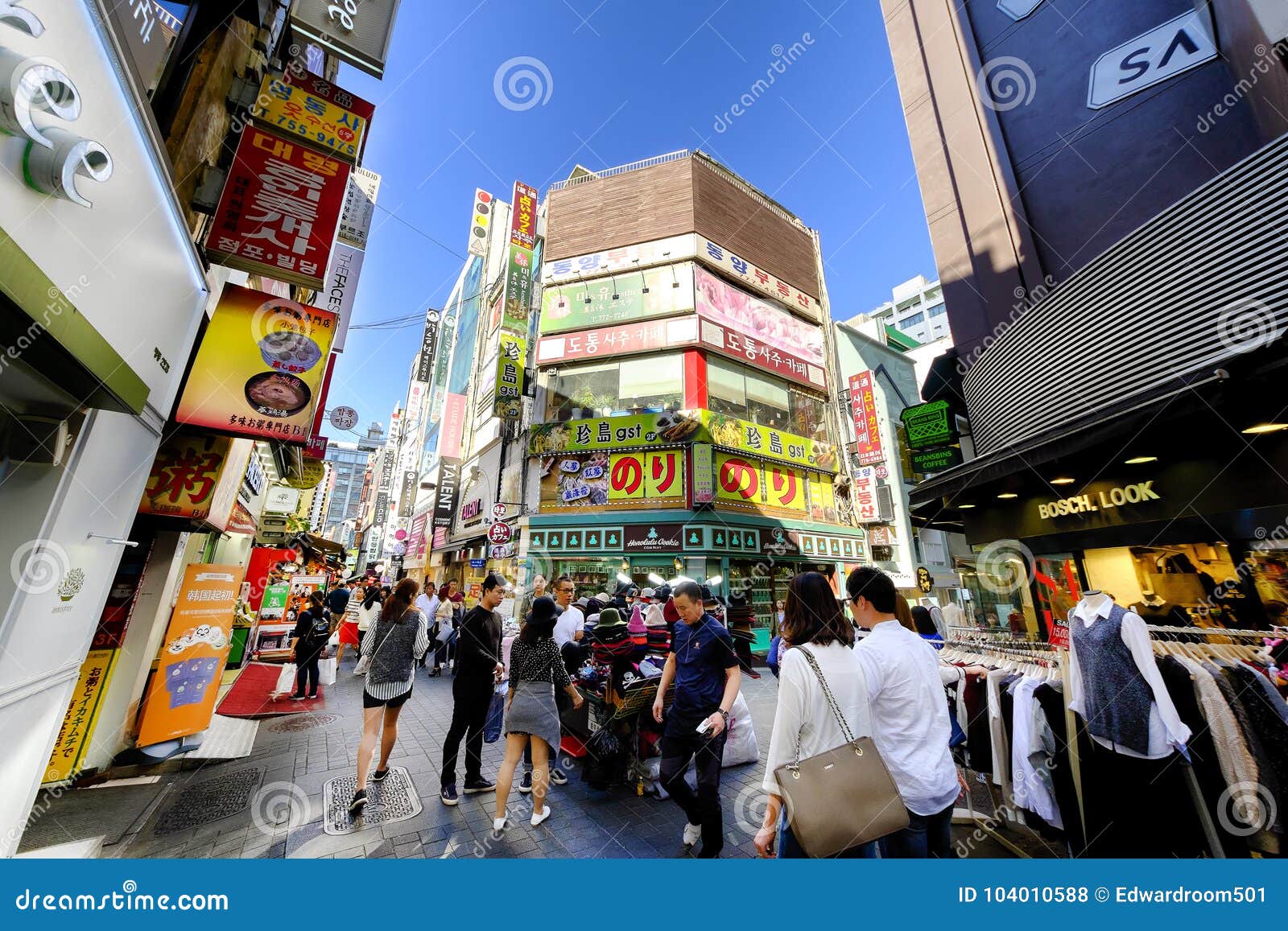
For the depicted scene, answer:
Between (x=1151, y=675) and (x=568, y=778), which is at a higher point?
(x=1151, y=675)

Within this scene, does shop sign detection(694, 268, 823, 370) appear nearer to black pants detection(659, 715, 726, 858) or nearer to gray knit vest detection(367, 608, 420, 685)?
gray knit vest detection(367, 608, 420, 685)

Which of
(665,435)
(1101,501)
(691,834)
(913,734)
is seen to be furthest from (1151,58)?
(691,834)

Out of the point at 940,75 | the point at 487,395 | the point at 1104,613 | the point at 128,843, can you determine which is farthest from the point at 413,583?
the point at 487,395

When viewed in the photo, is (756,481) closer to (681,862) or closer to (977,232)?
(977,232)

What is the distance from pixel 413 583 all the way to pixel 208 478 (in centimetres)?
305

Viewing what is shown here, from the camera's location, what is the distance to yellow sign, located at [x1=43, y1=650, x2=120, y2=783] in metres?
4.36

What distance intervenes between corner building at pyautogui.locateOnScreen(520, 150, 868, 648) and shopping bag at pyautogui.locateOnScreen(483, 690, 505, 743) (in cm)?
833

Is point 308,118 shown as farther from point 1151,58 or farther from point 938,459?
point 1151,58

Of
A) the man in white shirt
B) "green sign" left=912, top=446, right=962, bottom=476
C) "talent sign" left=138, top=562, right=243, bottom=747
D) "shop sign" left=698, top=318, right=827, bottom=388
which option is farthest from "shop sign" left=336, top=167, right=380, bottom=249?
"green sign" left=912, top=446, right=962, bottom=476

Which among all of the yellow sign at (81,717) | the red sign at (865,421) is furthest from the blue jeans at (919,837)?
the red sign at (865,421)

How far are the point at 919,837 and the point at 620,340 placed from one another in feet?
54.2

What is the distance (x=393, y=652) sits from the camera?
14.2 ft

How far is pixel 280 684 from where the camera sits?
7.70 metres

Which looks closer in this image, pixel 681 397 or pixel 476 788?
pixel 476 788
